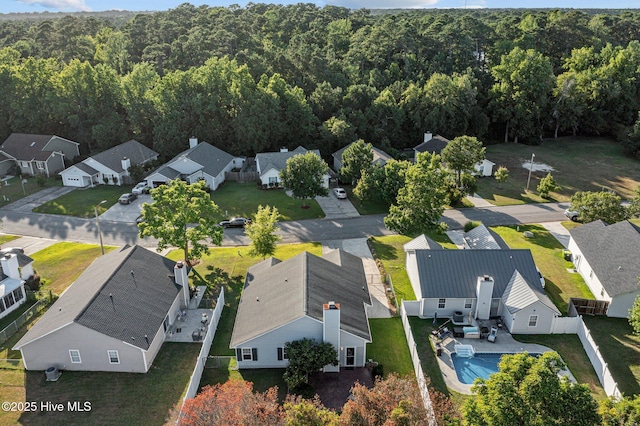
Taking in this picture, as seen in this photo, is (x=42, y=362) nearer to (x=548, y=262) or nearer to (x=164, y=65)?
(x=548, y=262)

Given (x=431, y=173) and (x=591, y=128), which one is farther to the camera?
(x=591, y=128)

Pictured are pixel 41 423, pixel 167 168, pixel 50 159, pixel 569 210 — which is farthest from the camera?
pixel 50 159

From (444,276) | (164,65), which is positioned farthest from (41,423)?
(164,65)

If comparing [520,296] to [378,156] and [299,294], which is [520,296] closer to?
[299,294]

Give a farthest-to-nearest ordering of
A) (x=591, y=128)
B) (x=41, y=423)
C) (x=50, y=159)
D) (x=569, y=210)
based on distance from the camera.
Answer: (x=591, y=128), (x=50, y=159), (x=569, y=210), (x=41, y=423)

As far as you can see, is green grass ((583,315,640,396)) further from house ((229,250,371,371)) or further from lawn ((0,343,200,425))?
lawn ((0,343,200,425))

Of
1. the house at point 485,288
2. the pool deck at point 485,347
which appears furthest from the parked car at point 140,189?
the pool deck at point 485,347

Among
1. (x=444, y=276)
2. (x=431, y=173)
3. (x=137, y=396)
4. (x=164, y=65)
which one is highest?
(x=164, y=65)
